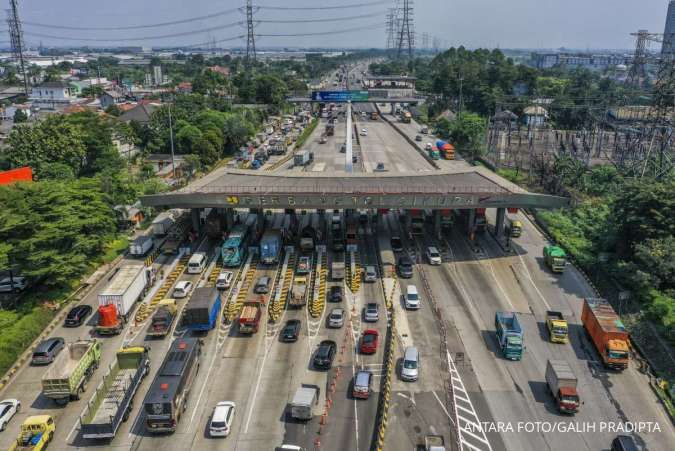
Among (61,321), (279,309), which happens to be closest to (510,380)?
(279,309)

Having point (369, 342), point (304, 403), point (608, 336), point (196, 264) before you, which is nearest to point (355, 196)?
point (196, 264)

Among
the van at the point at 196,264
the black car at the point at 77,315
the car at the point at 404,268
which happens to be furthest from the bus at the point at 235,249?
the car at the point at 404,268

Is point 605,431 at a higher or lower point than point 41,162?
lower

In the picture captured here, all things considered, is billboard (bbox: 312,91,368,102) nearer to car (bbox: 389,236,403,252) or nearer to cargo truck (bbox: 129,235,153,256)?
car (bbox: 389,236,403,252)

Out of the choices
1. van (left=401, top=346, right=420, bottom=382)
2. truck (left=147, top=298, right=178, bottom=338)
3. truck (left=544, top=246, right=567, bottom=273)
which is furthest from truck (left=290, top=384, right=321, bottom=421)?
truck (left=544, top=246, right=567, bottom=273)

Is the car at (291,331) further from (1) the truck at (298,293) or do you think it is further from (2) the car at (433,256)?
(2) the car at (433,256)

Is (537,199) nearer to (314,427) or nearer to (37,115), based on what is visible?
(314,427)
